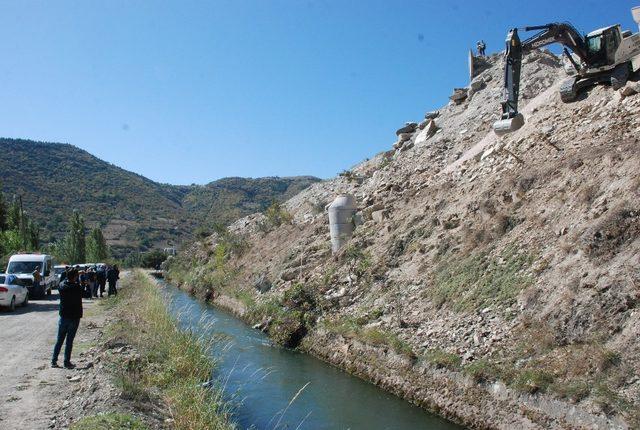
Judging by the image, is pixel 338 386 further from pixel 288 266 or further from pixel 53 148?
pixel 53 148

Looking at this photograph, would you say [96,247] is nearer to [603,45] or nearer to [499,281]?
[603,45]

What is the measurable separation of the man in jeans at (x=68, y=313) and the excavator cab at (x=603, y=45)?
64.5 ft

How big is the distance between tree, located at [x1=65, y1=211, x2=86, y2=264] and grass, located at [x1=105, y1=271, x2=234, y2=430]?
182ft

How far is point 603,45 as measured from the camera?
21.1 meters

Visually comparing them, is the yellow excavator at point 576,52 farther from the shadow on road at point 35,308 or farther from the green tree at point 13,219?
the green tree at point 13,219

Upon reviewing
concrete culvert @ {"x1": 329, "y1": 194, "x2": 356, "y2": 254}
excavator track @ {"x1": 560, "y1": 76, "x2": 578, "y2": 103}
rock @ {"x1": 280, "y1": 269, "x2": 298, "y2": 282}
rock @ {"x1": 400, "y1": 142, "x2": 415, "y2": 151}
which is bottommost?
rock @ {"x1": 280, "y1": 269, "x2": 298, "y2": 282}

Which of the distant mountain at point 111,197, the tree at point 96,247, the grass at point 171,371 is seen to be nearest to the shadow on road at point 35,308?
the grass at point 171,371

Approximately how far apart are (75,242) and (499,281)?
62203mm

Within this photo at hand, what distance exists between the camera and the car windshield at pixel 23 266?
2617 cm

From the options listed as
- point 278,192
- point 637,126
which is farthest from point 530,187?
point 278,192

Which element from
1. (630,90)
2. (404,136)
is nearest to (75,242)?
(404,136)

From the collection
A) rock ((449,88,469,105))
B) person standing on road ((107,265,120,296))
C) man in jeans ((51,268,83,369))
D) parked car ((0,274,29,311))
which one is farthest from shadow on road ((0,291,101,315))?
rock ((449,88,469,105))

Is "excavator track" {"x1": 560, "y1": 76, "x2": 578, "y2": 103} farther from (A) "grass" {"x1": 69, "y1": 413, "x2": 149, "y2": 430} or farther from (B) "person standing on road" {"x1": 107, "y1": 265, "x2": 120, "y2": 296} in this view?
(B) "person standing on road" {"x1": 107, "y1": 265, "x2": 120, "y2": 296}

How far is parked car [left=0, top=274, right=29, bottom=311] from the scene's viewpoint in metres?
19.5
